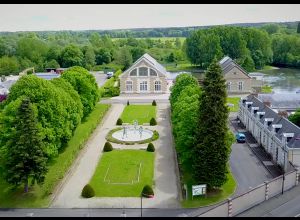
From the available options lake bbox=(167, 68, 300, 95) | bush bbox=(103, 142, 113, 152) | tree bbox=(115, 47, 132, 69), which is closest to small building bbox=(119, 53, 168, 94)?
lake bbox=(167, 68, 300, 95)

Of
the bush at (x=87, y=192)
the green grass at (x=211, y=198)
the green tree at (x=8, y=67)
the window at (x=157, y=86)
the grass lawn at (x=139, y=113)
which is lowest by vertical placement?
the green grass at (x=211, y=198)

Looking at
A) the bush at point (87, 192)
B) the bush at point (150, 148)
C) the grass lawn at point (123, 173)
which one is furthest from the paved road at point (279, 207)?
the bush at point (150, 148)

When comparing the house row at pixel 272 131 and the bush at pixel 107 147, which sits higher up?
the house row at pixel 272 131

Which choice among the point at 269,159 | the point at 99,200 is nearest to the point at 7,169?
the point at 99,200

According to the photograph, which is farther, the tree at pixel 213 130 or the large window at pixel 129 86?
the large window at pixel 129 86

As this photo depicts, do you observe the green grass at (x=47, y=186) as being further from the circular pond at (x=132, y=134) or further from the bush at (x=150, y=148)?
the bush at (x=150, y=148)

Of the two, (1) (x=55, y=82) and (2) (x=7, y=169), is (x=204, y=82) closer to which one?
(2) (x=7, y=169)
